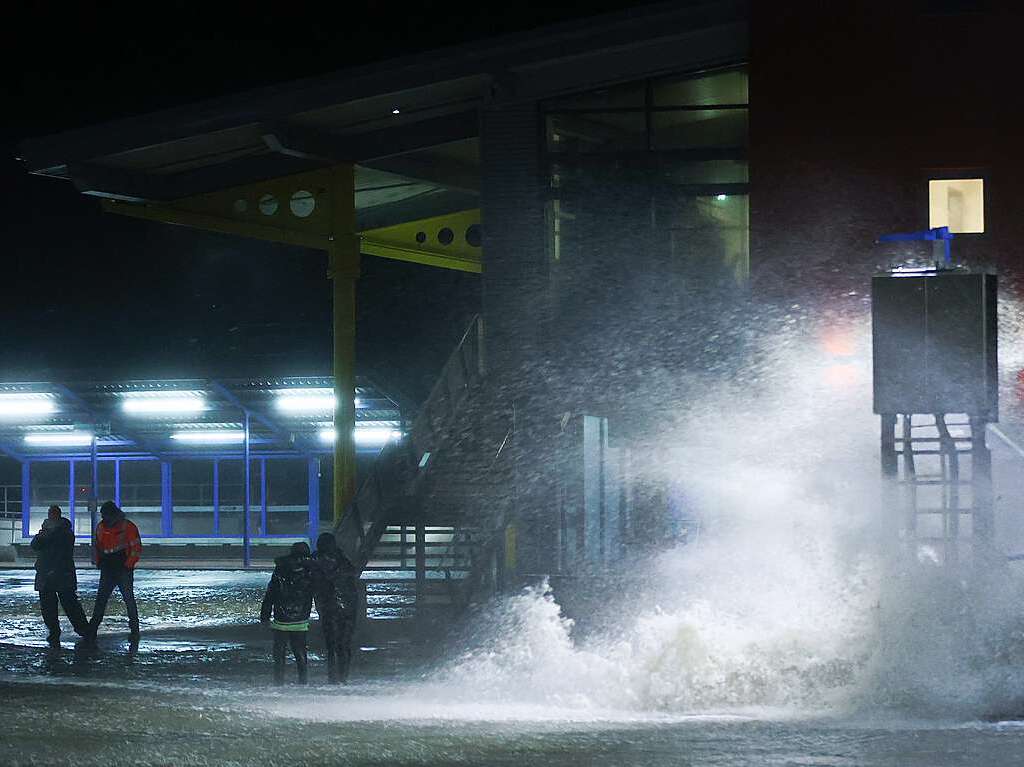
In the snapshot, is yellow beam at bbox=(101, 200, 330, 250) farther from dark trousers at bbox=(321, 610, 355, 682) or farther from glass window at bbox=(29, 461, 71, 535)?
glass window at bbox=(29, 461, 71, 535)

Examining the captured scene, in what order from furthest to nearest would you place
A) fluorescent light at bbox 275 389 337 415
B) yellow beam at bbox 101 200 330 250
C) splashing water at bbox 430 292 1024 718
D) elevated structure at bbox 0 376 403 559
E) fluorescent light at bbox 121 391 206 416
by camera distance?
fluorescent light at bbox 121 391 206 416 → elevated structure at bbox 0 376 403 559 → fluorescent light at bbox 275 389 337 415 → yellow beam at bbox 101 200 330 250 → splashing water at bbox 430 292 1024 718

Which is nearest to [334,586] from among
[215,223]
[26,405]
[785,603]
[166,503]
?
[785,603]

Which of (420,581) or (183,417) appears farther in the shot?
(183,417)

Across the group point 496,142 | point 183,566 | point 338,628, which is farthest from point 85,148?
point 183,566

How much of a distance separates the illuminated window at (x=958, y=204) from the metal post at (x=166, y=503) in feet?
75.4

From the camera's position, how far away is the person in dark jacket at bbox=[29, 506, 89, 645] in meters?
19.2

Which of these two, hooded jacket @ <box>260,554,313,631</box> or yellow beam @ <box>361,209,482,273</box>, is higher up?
yellow beam @ <box>361,209,482,273</box>

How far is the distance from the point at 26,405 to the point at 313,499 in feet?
22.3

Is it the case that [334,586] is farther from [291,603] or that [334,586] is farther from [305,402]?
[305,402]

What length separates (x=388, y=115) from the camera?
→ 886 inches

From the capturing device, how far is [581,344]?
20281 millimetres

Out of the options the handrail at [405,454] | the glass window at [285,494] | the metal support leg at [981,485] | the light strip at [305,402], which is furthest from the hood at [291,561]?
the glass window at [285,494]

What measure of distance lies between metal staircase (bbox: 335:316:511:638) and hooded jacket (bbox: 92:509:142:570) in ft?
11.6

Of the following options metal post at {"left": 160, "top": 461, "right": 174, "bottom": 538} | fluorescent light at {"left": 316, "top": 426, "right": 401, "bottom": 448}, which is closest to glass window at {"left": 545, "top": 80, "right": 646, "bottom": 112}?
fluorescent light at {"left": 316, "top": 426, "right": 401, "bottom": 448}
